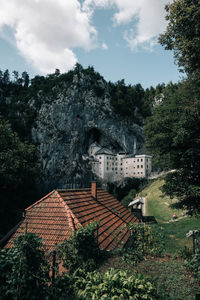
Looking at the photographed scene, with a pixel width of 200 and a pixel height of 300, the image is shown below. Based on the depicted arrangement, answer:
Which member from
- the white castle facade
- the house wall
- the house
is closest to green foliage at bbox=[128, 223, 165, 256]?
the house

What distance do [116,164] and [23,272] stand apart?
75.1m

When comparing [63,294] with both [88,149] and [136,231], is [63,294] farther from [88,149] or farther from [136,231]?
[88,149]

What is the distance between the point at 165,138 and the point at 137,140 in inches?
2875

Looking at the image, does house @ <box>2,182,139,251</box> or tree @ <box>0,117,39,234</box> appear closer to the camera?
house @ <box>2,182,139,251</box>

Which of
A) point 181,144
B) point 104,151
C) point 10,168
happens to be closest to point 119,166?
point 104,151

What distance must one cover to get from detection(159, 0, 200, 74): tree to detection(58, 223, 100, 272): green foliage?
42.6 ft

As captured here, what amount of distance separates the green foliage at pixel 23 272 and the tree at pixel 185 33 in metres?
14.1

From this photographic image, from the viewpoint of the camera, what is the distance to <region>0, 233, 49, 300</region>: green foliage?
395 centimetres

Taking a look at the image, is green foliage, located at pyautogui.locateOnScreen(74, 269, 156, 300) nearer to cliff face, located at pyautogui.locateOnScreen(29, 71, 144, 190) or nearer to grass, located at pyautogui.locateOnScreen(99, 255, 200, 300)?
grass, located at pyautogui.locateOnScreen(99, 255, 200, 300)

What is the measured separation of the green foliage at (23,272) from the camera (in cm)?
395

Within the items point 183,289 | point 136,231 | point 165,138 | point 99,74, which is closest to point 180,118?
point 165,138

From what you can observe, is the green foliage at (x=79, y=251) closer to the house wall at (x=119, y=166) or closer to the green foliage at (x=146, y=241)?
the green foliage at (x=146, y=241)

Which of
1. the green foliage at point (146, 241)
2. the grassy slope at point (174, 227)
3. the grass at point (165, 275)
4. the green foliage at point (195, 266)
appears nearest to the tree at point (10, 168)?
the grassy slope at point (174, 227)

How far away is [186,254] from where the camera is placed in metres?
7.72
